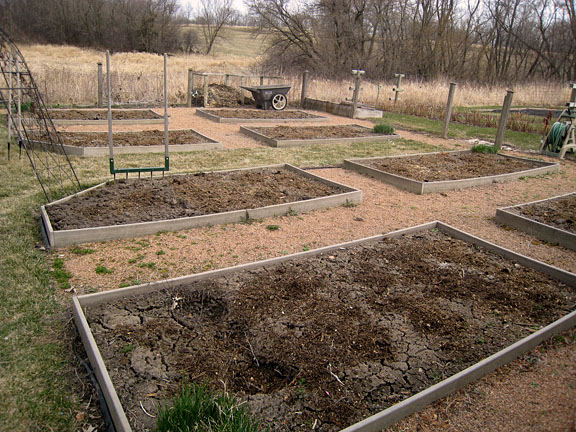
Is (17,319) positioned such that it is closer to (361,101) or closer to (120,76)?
(120,76)

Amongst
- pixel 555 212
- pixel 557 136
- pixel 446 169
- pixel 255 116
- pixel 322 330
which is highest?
pixel 557 136

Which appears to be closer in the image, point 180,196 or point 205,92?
point 180,196

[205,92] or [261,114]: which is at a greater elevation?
[205,92]

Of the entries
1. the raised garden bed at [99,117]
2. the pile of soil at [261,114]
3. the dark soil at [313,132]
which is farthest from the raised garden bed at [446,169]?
the raised garden bed at [99,117]

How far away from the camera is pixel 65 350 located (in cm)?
316

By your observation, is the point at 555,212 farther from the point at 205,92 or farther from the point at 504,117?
the point at 205,92

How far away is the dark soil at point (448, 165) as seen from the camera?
827 centimetres

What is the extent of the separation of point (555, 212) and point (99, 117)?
10877mm

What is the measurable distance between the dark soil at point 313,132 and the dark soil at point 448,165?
9.13ft

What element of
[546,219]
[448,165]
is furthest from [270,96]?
[546,219]

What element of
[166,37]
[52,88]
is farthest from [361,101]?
[166,37]

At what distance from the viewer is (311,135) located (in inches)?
459

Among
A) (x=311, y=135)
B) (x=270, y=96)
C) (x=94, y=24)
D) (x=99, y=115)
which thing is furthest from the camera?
(x=94, y=24)

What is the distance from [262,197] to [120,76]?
12.9 meters
